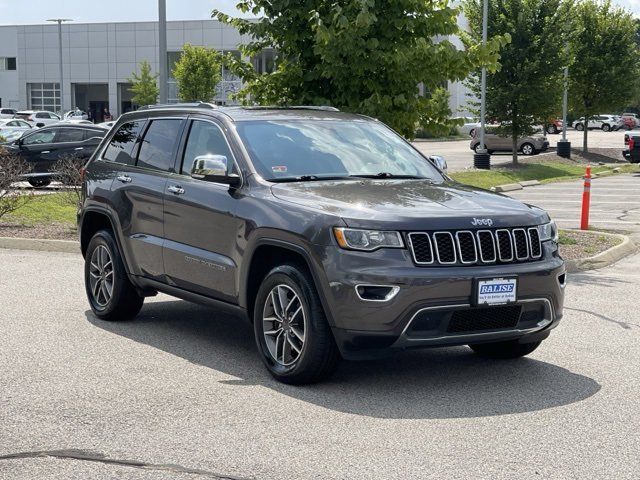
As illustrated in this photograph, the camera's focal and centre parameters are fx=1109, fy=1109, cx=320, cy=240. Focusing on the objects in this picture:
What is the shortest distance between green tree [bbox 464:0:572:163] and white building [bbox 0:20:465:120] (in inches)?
2214

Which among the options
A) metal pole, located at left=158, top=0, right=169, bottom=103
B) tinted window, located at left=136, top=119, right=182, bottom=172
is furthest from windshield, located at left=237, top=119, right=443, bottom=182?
metal pole, located at left=158, top=0, right=169, bottom=103

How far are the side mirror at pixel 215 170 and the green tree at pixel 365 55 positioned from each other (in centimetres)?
584

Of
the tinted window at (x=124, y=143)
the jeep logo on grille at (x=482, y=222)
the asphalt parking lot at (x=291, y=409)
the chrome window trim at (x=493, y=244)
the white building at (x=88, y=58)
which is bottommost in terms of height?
the asphalt parking lot at (x=291, y=409)

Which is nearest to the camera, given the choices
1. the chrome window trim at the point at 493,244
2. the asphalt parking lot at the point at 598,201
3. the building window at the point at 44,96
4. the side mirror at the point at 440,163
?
the chrome window trim at the point at 493,244

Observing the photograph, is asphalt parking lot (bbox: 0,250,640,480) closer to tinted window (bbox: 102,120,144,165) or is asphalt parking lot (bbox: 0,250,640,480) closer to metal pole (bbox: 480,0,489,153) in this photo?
tinted window (bbox: 102,120,144,165)

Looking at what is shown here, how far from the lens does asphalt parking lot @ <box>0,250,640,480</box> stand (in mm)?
5441

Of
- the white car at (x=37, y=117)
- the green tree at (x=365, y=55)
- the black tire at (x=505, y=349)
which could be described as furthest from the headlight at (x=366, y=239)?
the white car at (x=37, y=117)

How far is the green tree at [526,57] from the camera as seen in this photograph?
116 ft

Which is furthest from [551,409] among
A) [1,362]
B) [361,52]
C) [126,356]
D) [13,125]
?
[13,125]

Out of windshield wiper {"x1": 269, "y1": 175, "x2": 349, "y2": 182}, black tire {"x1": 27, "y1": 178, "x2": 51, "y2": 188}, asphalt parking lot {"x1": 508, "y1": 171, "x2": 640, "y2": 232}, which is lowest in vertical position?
asphalt parking lot {"x1": 508, "y1": 171, "x2": 640, "y2": 232}

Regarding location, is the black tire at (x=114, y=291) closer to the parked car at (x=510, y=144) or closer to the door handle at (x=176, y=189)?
the door handle at (x=176, y=189)

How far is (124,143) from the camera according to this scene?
379 inches

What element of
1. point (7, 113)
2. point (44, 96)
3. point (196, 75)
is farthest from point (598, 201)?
point (44, 96)

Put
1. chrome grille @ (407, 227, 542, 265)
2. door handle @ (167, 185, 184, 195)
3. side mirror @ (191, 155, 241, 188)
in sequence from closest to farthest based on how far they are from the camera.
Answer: chrome grille @ (407, 227, 542, 265) → side mirror @ (191, 155, 241, 188) → door handle @ (167, 185, 184, 195)
